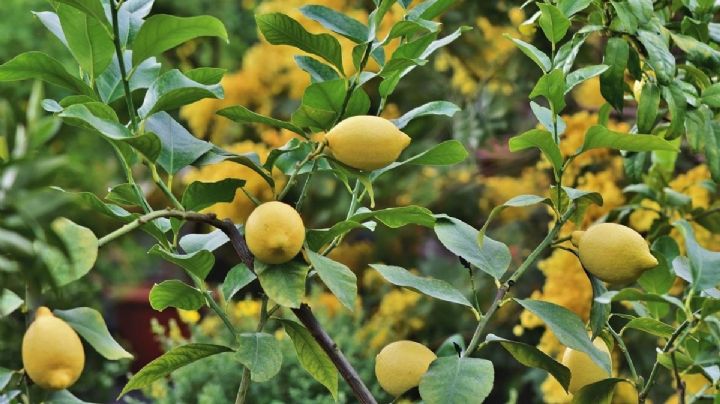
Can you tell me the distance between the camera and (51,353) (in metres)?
0.52

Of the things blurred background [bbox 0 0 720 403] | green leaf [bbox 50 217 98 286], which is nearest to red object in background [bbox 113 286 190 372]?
blurred background [bbox 0 0 720 403]

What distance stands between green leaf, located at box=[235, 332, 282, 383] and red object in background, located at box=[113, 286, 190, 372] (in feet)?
8.49

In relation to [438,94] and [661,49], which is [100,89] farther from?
[438,94]

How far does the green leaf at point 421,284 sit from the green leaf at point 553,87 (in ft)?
0.46

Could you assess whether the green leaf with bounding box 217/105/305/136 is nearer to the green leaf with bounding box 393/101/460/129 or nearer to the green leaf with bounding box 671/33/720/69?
the green leaf with bounding box 393/101/460/129

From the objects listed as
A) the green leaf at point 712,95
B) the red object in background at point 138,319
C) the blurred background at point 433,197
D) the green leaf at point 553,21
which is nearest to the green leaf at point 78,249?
the green leaf at point 553,21

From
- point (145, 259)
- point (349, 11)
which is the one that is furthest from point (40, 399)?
point (145, 259)

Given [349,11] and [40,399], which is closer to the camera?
[40,399]

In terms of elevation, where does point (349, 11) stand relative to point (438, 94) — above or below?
above

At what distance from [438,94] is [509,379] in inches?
23.0

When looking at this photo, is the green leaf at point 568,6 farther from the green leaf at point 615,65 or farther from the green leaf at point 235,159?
the green leaf at point 235,159

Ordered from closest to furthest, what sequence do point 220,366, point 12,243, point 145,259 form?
point 12,243 < point 220,366 < point 145,259

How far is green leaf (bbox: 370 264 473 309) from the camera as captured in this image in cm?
70

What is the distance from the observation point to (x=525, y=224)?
78.7 inches
